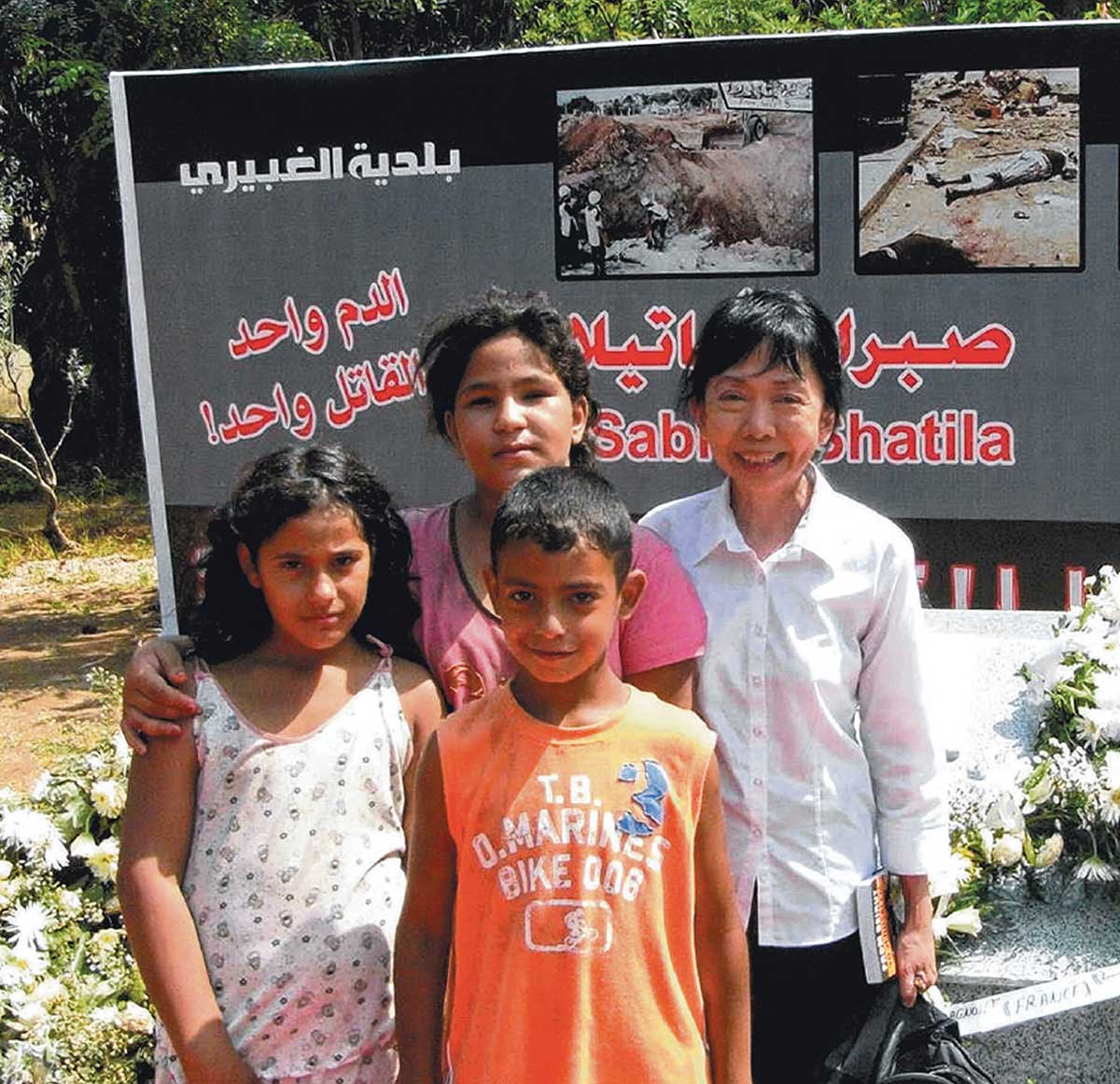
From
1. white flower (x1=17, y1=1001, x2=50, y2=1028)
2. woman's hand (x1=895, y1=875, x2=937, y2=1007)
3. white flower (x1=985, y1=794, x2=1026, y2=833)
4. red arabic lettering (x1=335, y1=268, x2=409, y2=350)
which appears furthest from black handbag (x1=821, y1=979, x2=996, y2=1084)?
red arabic lettering (x1=335, y1=268, x2=409, y2=350)

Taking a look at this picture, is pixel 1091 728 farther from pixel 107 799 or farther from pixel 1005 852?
pixel 107 799

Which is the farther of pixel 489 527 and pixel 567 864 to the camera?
pixel 489 527

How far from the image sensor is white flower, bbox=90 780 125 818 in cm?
301

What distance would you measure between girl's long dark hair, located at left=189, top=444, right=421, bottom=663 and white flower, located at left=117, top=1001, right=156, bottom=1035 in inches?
38.1

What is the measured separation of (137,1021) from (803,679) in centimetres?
136

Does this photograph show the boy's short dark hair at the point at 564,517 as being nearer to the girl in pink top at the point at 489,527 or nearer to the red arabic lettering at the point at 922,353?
the girl in pink top at the point at 489,527

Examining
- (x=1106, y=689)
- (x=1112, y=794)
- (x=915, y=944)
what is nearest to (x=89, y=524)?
(x=1106, y=689)

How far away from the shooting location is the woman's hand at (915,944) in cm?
201

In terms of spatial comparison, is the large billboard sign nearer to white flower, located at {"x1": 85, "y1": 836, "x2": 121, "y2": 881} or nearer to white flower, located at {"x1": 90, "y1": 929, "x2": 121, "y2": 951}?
white flower, located at {"x1": 85, "y1": 836, "x2": 121, "y2": 881}

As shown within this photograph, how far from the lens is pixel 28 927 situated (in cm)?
277

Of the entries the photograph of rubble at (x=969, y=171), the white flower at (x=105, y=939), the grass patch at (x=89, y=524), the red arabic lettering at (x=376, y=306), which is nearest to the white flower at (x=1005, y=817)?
the white flower at (x=105, y=939)

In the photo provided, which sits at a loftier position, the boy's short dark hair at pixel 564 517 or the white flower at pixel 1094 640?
the boy's short dark hair at pixel 564 517

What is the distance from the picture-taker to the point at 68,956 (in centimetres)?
279

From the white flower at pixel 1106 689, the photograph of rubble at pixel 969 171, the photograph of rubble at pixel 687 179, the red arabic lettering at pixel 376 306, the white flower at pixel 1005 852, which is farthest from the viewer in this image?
the red arabic lettering at pixel 376 306
